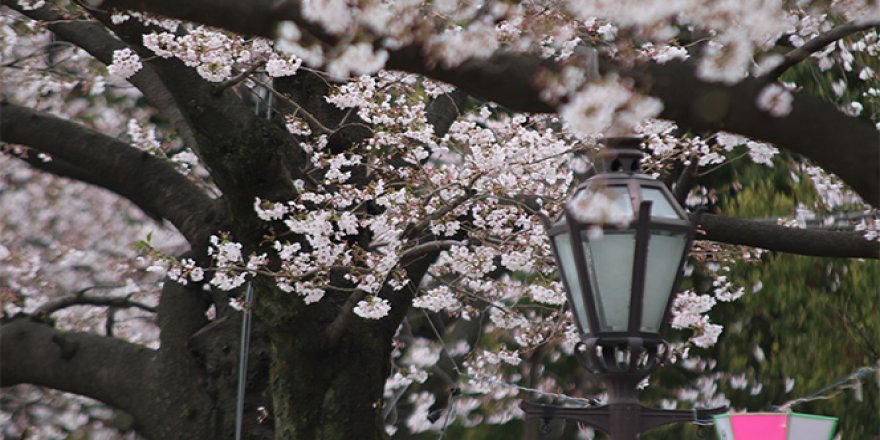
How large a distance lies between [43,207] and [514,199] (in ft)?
26.8

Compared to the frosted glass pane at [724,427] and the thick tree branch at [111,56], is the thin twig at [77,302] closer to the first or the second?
the thick tree branch at [111,56]

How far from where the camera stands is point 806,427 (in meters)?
4.49

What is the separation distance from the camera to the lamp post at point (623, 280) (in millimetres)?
4285

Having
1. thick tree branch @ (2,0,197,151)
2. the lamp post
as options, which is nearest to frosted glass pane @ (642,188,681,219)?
the lamp post

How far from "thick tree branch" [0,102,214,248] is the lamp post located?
558cm

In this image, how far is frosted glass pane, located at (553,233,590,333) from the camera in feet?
14.4

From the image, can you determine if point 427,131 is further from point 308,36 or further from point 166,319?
→ point 308,36

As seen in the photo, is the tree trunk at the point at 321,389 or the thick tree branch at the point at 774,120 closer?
the thick tree branch at the point at 774,120

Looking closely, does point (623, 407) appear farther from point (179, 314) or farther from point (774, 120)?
point (179, 314)

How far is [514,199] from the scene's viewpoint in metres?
8.25

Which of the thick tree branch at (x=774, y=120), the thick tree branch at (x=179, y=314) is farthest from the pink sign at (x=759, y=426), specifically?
the thick tree branch at (x=179, y=314)

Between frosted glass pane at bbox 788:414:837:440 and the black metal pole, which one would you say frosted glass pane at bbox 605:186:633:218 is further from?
frosted glass pane at bbox 788:414:837:440

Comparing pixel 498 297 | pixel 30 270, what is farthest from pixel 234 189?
pixel 30 270

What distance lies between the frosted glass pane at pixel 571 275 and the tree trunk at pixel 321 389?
3779 millimetres
